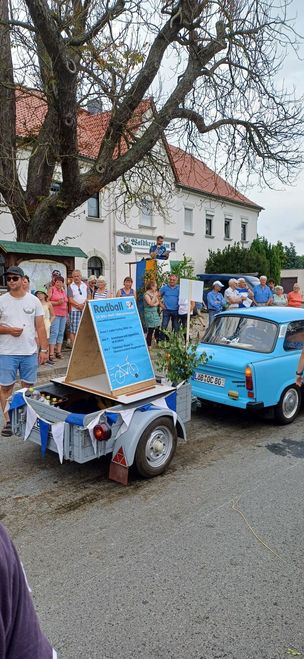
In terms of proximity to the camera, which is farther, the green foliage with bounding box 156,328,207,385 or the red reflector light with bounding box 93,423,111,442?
the green foliage with bounding box 156,328,207,385

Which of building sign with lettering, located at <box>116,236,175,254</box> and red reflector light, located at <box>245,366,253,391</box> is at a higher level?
building sign with lettering, located at <box>116,236,175,254</box>

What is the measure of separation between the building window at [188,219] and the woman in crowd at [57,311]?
22923 mm

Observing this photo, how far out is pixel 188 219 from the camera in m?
31.9

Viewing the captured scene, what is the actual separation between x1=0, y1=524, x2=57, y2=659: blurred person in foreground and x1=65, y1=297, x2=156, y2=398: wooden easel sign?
137 inches

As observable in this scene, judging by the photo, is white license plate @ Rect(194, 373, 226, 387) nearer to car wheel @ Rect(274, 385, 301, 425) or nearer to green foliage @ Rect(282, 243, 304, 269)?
car wheel @ Rect(274, 385, 301, 425)

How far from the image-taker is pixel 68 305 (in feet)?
33.9

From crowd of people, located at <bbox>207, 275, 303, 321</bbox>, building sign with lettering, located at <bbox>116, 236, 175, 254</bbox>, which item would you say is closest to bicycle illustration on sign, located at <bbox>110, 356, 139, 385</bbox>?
crowd of people, located at <bbox>207, 275, 303, 321</bbox>

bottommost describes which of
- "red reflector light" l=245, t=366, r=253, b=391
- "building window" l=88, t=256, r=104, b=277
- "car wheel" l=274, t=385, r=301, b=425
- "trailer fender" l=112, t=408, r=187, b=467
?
"car wheel" l=274, t=385, r=301, b=425

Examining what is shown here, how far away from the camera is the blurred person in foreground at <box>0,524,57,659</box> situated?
925mm

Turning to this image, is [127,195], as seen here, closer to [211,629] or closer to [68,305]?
[68,305]

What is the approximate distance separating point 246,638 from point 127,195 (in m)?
12.3

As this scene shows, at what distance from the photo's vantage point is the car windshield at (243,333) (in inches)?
247

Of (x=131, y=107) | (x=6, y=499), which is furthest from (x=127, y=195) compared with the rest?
(x=6, y=499)

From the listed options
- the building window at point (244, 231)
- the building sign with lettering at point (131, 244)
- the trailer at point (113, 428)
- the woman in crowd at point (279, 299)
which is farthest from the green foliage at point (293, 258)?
the trailer at point (113, 428)
